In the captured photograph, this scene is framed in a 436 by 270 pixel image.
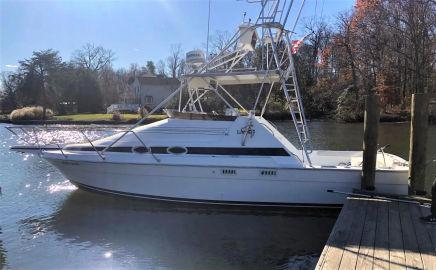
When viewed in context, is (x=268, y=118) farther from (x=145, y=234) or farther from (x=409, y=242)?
(x=409, y=242)

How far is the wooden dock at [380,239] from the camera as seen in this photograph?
6711 mm

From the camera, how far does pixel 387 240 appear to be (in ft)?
25.3

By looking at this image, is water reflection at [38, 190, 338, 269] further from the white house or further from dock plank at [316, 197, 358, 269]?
the white house

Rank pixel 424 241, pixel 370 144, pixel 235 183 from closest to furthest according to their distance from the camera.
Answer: pixel 424 241, pixel 370 144, pixel 235 183

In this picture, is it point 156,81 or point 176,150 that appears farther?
point 156,81

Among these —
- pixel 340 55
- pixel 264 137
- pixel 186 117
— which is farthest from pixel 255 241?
pixel 340 55

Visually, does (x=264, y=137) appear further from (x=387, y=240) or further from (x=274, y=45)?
(x=387, y=240)

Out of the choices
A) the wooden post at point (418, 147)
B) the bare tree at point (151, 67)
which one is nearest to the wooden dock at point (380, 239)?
the wooden post at point (418, 147)

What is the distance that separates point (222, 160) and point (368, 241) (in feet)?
15.0

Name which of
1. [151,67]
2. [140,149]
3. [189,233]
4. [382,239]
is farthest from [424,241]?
[151,67]

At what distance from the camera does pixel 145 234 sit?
10.3 meters

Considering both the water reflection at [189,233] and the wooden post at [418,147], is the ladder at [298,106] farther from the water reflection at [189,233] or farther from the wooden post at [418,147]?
the wooden post at [418,147]

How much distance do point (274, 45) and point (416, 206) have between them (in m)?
5.02

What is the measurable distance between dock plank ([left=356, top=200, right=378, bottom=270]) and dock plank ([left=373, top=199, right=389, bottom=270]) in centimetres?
6
